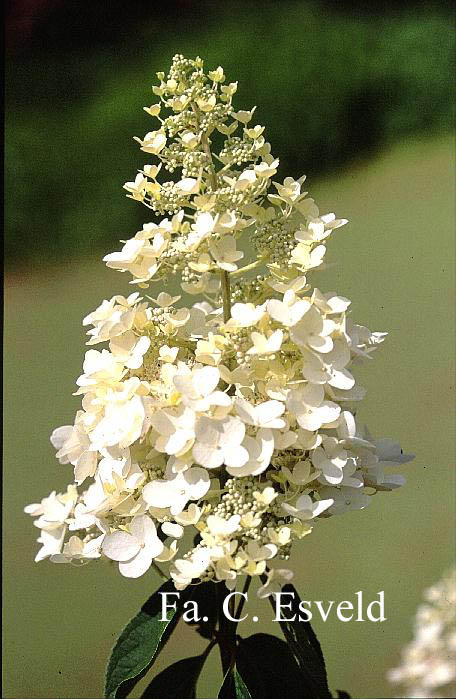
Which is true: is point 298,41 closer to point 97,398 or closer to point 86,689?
point 97,398

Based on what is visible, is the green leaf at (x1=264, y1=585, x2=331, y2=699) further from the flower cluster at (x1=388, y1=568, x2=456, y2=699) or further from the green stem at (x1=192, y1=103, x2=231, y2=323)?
the green stem at (x1=192, y1=103, x2=231, y2=323)

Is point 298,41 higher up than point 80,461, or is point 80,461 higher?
point 298,41

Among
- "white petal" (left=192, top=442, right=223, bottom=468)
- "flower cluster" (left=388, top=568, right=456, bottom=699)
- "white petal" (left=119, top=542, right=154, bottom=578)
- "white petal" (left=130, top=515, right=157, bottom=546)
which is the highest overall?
"white petal" (left=192, top=442, right=223, bottom=468)

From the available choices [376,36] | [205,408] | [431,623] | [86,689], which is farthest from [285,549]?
[376,36]

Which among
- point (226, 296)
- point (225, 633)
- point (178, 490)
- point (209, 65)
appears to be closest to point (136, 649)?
point (225, 633)

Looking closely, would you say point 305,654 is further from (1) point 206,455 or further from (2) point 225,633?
(1) point 206,455

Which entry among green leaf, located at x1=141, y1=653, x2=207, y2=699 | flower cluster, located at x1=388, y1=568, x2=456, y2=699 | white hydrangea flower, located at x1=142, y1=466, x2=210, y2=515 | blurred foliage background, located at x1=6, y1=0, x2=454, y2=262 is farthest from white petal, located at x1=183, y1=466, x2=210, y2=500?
blurred foliage background, located at x1=6, y1=0, x2=454, y2=262

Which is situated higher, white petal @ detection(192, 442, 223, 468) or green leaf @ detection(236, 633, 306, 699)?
white petal @ detection(192, 442, 223, 468)
